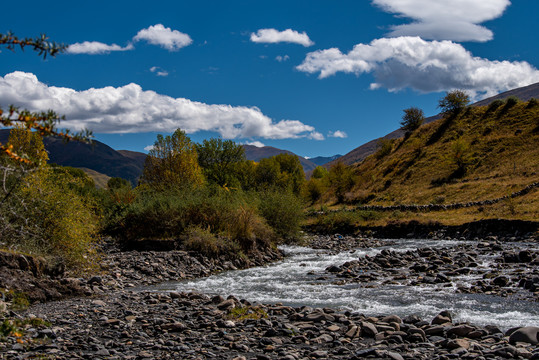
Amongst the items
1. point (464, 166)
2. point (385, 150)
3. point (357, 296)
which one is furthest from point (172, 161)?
point (385, 150)

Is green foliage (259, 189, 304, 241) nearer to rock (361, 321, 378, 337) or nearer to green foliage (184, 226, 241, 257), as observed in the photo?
Answer: green foliage (184, 226, 241, 257)

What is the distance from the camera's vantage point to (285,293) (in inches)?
641

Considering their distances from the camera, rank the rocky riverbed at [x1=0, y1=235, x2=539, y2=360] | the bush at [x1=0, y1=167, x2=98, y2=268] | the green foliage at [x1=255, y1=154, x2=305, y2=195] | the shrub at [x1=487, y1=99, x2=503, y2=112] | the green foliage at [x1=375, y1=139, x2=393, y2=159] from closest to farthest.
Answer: the rocky riverbed at [x1=0, y1=235, x2=539, y2=360] < the bush at [x1=0, y1=167, x2=98, y2=268] < the green foliage at [x1=255, y1=154, x2=305, y2=195] < the shrub at [x1=487, y1=99, x2=503, y2=112] < the green foliage at [x1=375, y1=139, x2=393, y2=159]

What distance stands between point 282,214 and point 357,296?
59.0 ft

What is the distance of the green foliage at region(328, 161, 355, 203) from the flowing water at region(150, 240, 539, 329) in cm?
5435

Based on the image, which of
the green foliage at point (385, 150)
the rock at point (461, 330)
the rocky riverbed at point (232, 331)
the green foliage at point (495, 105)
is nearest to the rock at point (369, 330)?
the rocky riverbed at point (232, 331)

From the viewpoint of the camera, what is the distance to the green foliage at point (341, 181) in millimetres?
76500

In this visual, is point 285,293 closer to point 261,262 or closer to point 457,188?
point 261,262

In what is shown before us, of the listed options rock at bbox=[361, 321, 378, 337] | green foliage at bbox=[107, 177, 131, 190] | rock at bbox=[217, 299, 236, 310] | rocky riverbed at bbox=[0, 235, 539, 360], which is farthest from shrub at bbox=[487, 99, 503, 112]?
rock at bbox=[361, 321, 378, 337]

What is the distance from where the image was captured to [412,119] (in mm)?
100312

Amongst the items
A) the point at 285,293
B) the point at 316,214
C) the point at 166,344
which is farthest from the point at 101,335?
the point at 316,214

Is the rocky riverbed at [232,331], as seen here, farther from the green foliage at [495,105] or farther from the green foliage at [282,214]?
the green foliage at [495,105]

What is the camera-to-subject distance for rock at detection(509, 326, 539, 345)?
915cm

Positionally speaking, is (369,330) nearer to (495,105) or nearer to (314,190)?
(314,190)
